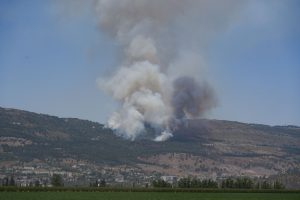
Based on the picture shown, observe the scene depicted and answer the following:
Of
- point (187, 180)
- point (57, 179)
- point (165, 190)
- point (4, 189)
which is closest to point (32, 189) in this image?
point (4, 189)

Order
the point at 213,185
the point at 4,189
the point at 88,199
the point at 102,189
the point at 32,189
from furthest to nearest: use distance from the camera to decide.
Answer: the point at 213,185 < the point at 102,189 < the point at 32,189 < the point at 4,189 < the point at 88,199

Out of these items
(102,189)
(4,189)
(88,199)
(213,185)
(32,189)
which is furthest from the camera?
(213,185)

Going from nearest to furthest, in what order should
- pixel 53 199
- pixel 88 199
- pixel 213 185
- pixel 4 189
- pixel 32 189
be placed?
pixel 53 199, pixel 88 199, pixel 4 189, pixel 32 189, pixel 213 185

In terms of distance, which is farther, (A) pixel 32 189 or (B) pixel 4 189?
(A) pixel 32 189

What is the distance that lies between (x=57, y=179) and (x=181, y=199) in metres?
72.7

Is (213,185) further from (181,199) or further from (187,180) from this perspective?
(181,199)

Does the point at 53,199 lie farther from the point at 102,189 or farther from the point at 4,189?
the point at 102,189

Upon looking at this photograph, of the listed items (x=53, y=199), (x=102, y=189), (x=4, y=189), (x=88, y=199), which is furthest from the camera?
(x=102, y=189)

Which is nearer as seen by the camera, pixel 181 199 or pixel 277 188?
pixel 181 199

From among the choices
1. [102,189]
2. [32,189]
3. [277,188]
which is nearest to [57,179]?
[102,189]

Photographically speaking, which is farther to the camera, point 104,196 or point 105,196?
point 104,196

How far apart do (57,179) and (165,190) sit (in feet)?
113

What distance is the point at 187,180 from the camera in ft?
493

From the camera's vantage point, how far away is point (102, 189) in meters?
123
